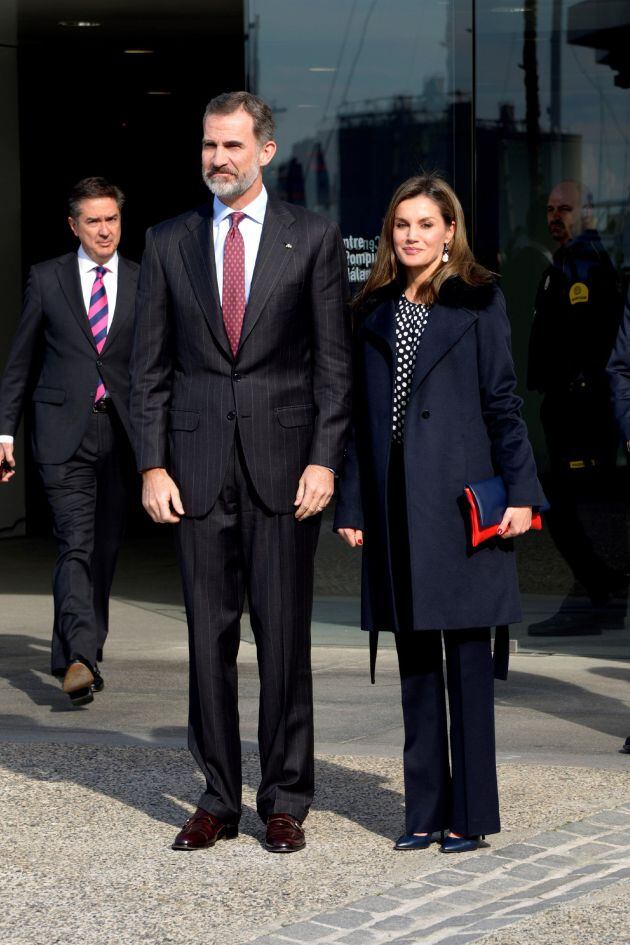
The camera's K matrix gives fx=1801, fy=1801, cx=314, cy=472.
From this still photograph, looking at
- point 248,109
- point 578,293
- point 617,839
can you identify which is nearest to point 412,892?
point 617,839

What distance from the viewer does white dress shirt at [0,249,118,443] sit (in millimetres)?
7828

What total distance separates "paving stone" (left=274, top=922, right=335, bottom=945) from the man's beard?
2.06m

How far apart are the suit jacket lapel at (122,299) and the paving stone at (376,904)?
11.7 ft

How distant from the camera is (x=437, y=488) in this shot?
16.8ft

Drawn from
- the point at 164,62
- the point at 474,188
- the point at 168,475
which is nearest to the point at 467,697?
the point at 168,475

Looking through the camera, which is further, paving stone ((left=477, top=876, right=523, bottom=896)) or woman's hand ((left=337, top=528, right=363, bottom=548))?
woman's hand ((left=337, top=528, right=363, bottom=548))

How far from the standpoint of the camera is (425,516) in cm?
511

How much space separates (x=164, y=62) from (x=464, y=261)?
9.62 meters

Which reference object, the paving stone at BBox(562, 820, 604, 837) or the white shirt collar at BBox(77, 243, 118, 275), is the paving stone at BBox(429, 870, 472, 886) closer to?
the paving stone at BBox(562, 820, 604, 837)

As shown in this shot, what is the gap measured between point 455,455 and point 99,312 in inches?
122

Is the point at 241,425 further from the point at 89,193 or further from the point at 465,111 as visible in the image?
the point at 465,111

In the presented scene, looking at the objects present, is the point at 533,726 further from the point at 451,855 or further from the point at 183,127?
the point at 183,127

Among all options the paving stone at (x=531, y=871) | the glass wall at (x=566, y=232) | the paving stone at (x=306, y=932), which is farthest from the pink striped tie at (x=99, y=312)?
the paving stone at (x=306, y=932)

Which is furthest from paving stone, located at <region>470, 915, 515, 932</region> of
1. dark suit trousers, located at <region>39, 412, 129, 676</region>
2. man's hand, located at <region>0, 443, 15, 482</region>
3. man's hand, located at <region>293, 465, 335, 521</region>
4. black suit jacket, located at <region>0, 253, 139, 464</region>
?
black suit jacket, located at <region>0, 253, 139, 464</region>
